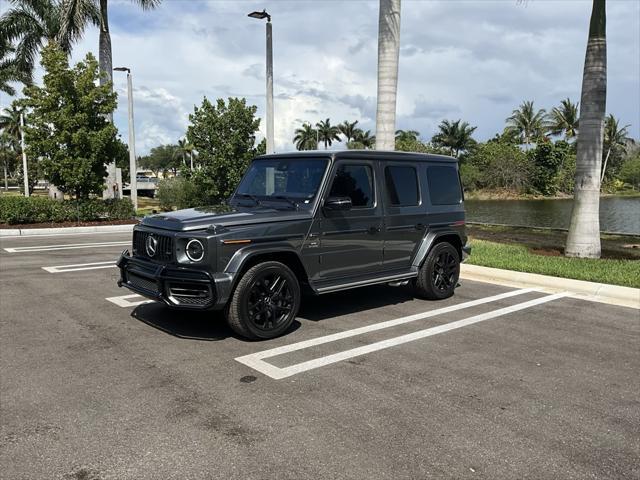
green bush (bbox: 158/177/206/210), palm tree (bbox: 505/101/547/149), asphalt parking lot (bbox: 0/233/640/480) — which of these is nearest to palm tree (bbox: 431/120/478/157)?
palm tree (bbox: 505/101/547/149)

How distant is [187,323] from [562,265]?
690 centimetres

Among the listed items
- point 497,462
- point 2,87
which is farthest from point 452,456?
point 2,87

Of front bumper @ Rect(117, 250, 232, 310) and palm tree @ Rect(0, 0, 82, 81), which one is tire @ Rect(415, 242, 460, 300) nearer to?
front bumper @ Rect(117, 250, 232, 310)

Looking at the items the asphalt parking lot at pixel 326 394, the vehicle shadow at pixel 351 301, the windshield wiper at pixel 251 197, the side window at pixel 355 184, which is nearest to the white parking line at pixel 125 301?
the asphalt parking lot at pixel 326 394

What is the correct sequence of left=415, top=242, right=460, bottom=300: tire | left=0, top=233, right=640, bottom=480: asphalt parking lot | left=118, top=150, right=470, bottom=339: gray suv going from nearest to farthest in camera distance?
left=0, top=233, right=640, bottom=480: asphalt parking lot, left=118, top=150, right=470, bottom=339: gray suv, left=415, top=242, right=460, bottom=300: tire

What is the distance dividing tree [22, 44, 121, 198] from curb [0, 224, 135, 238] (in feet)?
6.24

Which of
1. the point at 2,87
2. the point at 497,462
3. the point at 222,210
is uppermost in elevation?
the point at 2,87

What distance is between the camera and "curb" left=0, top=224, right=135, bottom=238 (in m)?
16.5

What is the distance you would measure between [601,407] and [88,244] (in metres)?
13.1

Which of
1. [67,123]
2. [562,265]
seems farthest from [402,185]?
[67,123]

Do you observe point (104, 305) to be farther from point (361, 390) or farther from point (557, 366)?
point (557, 366)

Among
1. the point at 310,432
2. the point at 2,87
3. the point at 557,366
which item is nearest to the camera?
the point at 310,432

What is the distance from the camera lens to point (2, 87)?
3850 cm

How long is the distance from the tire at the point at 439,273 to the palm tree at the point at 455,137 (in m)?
67.2
